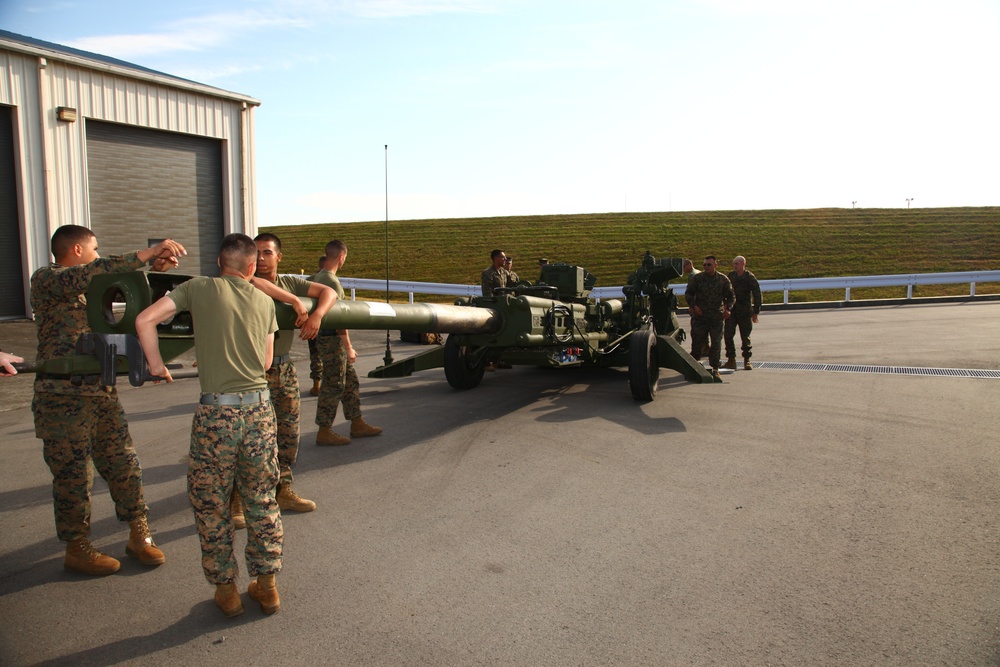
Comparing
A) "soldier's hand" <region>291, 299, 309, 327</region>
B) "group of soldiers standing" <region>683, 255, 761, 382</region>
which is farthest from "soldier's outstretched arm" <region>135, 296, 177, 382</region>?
"group of soldiers standing" <region>683, 255, 761, 382</region>

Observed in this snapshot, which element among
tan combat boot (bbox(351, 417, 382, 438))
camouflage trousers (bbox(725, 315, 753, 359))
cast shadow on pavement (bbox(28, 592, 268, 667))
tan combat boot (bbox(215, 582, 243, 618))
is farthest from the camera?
camouflage trousers (bbox(725, 315, 753, 359))

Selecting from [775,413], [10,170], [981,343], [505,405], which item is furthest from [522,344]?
[10,170]

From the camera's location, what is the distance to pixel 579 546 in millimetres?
4445

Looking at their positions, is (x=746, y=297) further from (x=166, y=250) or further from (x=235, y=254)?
(x=166, y=250)

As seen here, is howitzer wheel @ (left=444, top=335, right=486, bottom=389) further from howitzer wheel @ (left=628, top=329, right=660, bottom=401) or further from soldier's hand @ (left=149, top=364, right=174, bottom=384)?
soldier's hand @ (left=149, top=364, right=174, bottom=384)

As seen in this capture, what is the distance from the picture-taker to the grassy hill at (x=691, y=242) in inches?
1234

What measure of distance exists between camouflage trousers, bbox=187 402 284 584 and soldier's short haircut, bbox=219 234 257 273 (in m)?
0.67

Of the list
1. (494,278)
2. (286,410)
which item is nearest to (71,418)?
(286,410)

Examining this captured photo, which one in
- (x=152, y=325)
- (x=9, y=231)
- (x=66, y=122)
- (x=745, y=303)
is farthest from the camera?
(x=66, y=122)

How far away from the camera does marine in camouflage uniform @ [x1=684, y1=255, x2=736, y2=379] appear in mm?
10547

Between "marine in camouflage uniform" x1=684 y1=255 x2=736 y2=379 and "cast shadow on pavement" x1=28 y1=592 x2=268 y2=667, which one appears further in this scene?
"marine in camouflage uniform" x1=684 y1=255 x2=736 y2=379

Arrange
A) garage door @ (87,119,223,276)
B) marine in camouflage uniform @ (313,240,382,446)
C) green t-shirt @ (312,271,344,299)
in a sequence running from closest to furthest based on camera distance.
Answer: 1. green t-shirt @ (312,271,344,299)
2. marine in camouflage uniform @ (313,240,382,446)
3. garage door @ (87,119,223,276)

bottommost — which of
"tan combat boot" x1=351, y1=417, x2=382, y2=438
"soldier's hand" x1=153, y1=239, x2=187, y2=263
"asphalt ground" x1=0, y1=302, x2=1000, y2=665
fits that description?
"asphalt ground" x1=0, y1=302, x2=1000, y2=665

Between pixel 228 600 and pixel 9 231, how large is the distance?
13.0 meters
